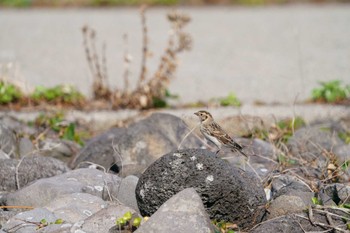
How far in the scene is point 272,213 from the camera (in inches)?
212

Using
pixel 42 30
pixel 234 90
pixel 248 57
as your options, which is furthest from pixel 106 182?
pixel 42 30

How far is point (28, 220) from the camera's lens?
16.8 ft

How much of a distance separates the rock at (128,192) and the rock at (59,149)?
1498 millimetres

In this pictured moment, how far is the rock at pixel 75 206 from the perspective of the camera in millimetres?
5238

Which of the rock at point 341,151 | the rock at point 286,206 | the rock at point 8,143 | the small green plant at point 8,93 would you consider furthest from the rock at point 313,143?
the small green plant at point 8,93

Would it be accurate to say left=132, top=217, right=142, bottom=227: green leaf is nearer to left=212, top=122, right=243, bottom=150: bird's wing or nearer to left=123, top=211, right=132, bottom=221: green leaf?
left=123, top=211, right=132, bottom=221: green leaf

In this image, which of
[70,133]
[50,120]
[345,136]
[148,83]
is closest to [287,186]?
[345,136]

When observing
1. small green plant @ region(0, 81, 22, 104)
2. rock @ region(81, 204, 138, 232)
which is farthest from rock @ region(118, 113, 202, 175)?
small green plant @ region(0, 81, 22, 104)

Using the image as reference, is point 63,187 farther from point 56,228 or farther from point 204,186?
point 204,186

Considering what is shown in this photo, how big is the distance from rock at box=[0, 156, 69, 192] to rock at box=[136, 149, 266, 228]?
3.95 feet

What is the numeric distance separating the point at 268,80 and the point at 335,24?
16.1 feet

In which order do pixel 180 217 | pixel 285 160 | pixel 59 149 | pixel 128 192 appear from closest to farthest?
pixel 180 217
pixel 128 192
pixel 285 160
pixel 59 149

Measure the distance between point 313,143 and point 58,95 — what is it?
3583mm

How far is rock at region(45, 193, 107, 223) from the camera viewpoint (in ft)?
17.2
